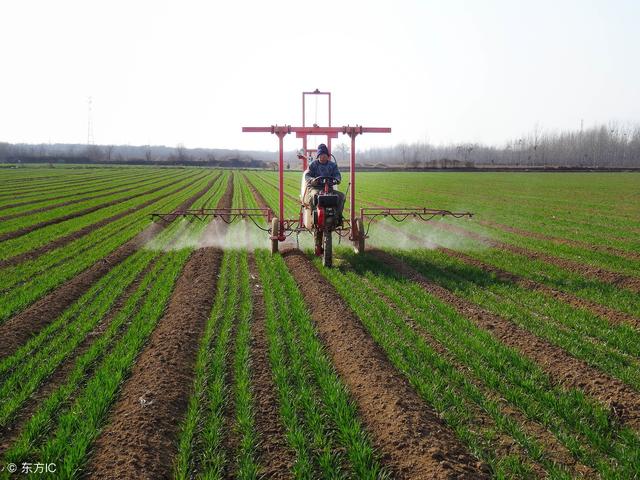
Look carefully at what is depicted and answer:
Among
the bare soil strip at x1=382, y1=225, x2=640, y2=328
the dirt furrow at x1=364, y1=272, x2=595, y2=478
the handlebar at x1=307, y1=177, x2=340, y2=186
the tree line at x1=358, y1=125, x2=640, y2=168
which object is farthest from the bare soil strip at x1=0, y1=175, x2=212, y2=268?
the tree line at x1=358, y1=125, x2=640, y2=168

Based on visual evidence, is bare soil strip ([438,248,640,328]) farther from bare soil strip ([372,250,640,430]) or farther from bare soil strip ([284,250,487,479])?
bare soil strip ([284,250,487,479])

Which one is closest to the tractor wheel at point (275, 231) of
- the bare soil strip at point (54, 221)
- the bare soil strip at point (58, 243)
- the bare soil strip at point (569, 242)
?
the bare soil strip at point (58, 243)

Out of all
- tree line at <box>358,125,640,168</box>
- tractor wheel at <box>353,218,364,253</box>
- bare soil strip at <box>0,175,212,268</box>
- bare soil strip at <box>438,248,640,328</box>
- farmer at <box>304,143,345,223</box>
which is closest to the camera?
bare soil strip at <box>438,248,640,328</box>

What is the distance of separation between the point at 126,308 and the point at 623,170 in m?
85.3

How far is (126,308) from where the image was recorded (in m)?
7.04

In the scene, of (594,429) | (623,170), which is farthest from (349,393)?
(623,170)

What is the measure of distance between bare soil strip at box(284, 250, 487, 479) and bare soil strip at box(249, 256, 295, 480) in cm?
69

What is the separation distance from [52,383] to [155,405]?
1271 mm

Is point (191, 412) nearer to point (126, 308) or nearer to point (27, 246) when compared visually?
point (126, 308)

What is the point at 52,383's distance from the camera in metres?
4.66

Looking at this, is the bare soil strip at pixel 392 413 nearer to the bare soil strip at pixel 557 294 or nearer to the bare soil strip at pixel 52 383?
the bare soil strip at pixel 52 383

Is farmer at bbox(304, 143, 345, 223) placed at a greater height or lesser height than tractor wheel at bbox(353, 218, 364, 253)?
greater

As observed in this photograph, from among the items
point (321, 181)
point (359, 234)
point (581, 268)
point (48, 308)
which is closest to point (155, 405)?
point (48, 308)

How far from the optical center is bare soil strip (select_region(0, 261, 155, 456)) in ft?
12.4
